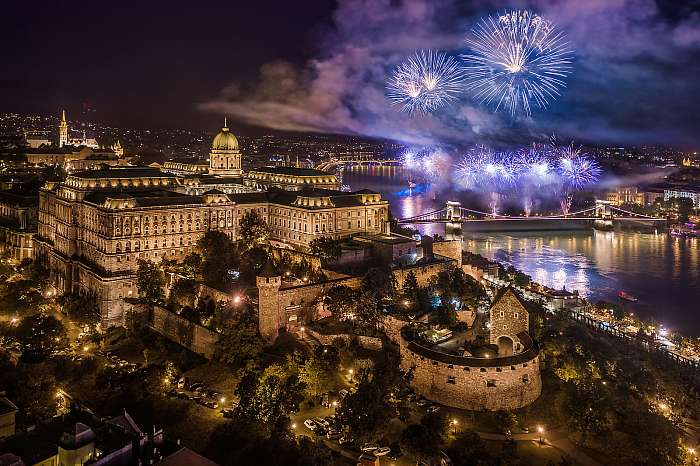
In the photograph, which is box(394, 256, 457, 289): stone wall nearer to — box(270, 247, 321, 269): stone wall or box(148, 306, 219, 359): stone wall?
box(270, 247, 321, 269): stone wall

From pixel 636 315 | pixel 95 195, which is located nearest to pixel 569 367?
pixel 636 315

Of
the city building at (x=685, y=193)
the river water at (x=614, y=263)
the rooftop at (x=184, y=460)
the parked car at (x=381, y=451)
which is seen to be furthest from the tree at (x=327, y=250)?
the city building at (x=685, y=193)

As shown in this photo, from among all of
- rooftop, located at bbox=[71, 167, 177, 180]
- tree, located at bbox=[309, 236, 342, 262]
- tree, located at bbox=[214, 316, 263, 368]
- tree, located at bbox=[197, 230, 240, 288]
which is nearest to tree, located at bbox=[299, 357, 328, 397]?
tree, located at bbox=[214, 316, 263, 368]

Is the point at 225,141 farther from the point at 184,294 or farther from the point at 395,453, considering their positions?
the point at 395,453

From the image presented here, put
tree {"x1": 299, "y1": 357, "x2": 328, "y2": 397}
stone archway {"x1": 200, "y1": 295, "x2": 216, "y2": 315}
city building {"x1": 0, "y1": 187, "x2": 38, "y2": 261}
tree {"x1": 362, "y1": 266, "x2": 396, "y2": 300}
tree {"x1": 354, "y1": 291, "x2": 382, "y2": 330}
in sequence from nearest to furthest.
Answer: tree {"x1": 299, "y1": 357, "x2": 328, "y2": 397}, tree {"x1": 354, "y1": 291, "x2": 382, "y2": 330}, tree {"x1": 362, "y1": 266, "x2": 396, "y2": 300}, stone archway {"x1": 200, "y1": 295, "x2": 216, "y2": 315}, city building {"x1": 0, "y1": 187, "x2": 38, "y2": 261}

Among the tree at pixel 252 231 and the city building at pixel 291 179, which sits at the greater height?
the city building at pixel 291 179

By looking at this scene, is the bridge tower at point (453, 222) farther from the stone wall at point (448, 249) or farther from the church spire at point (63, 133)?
the church spire at point (63, 133)
